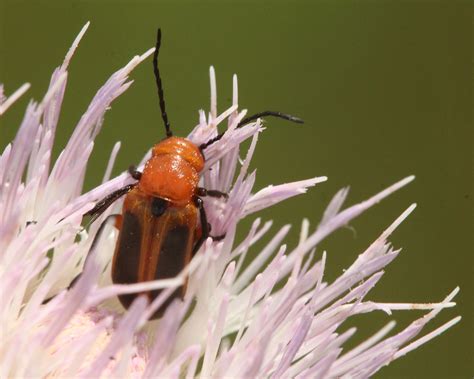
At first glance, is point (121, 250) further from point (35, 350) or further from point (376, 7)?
point (376, 7)

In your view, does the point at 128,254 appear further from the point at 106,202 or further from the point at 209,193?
the point at 209,193

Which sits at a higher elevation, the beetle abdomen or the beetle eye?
the beetle eye

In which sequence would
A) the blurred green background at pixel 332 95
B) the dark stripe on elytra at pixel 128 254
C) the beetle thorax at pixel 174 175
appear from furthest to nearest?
the blurred green background at pixel 332 95 → the beetle thorax at pixel 174 175 → the dark stripe on elytra at pixel 128 254

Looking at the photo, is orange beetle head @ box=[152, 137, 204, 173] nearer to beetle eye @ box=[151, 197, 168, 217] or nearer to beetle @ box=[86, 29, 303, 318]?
beetle @ box=[86, 29, 303, 318]

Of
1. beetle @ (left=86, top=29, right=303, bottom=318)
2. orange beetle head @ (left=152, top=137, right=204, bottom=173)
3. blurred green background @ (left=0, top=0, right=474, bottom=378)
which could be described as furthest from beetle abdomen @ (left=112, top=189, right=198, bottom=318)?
blurred green background @ (left=0, top=0, right=474, bottom=378)

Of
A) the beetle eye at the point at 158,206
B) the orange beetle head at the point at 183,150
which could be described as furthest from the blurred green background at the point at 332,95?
the beetle eye at the point at 158,206

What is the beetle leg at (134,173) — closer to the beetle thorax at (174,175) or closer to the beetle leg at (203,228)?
the beetle thorax at (174,175)

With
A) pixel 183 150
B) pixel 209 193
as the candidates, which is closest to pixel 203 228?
pixel 209 193
